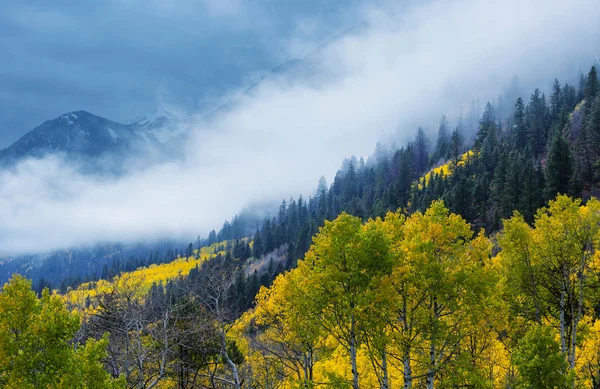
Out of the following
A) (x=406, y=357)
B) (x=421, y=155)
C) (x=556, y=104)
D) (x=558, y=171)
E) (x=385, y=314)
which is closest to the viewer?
(x=385, y=314)

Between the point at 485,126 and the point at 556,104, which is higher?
the point at 556,104

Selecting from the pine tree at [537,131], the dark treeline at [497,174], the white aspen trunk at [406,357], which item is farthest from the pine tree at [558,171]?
the white aspen trunk at [406,357]

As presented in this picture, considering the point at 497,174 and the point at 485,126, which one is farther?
the point at 485,126

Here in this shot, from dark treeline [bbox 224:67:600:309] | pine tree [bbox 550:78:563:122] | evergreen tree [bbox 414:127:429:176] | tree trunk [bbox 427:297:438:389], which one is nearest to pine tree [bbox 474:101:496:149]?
dark treeline [bbox 224:67:600:309]

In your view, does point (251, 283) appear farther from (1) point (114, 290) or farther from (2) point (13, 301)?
(2) point (13, 301)

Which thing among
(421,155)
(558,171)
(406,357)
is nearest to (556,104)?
(421,155)

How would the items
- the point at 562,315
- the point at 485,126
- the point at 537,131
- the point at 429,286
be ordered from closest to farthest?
the point at 429,286 → the point at 562,315 → the point at 537,131 → the point at 485,126

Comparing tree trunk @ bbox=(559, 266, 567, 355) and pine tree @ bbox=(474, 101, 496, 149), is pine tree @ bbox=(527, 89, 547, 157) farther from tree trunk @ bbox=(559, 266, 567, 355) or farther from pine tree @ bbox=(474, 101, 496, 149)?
tree trunk @ bbox=(559, 266, 567, 355)

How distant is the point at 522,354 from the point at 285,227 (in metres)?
152

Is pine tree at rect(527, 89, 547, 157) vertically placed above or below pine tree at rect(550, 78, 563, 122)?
below

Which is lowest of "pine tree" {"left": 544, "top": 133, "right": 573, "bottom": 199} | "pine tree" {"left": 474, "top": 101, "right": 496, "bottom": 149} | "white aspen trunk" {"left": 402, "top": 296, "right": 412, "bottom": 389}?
"white aspen trunk" {"left": 402, "top": 296, "right": 412, "bottom": 389}

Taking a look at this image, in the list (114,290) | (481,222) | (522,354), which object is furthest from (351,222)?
(481,222)

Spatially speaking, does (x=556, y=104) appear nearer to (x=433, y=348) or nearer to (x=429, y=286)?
(x=429, y=286)

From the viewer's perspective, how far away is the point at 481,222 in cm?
7588
